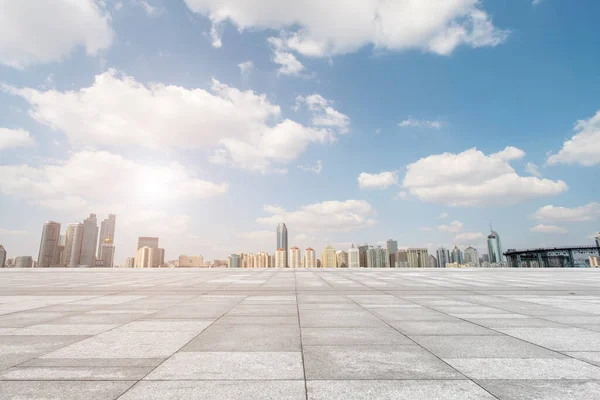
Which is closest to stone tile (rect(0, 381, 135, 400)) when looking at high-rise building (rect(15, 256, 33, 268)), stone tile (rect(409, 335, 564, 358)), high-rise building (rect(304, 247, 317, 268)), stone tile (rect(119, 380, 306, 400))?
stone tile (rect(119, 380, 306, 400))

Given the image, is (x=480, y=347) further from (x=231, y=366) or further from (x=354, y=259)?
(x=354, y=259)

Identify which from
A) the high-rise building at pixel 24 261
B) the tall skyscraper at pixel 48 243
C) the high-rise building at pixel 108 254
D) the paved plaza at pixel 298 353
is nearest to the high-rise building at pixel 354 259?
the high-rise building at pixel 108 254

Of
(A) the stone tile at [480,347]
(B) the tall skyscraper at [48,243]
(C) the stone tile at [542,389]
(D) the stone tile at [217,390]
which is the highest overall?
(B) the tall skyscraper at [48,243]

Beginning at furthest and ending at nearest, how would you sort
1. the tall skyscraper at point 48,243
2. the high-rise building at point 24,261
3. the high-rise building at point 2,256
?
1. the tall skyscraper at point 48,243
2. the high-rise building at point 2,256
3. the high-rise building at point 24,261

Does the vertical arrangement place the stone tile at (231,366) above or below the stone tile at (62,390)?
below

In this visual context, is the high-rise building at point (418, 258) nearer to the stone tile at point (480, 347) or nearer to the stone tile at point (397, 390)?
the stone tile at point (480, 347)

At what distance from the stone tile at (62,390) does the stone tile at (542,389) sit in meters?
4.79

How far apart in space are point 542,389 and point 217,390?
417cm

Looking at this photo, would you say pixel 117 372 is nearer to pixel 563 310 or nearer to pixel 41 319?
pixel 41 319

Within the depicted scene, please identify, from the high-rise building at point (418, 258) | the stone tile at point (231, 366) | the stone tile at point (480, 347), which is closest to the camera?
the stone tile at point (231, 366)

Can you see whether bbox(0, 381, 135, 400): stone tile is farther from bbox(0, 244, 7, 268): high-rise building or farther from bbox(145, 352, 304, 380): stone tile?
bbox(0, 244, 7, 268): high-rise building

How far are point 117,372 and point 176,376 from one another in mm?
979

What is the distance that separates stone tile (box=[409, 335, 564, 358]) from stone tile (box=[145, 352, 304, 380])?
2.70 m

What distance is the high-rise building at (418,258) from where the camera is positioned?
18038cm
